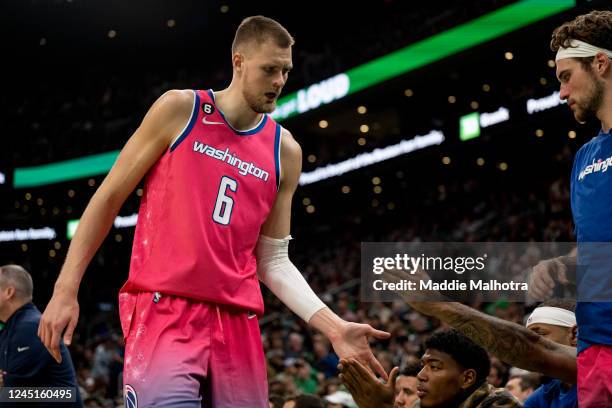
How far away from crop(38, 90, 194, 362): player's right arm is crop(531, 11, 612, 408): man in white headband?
4.82 feet

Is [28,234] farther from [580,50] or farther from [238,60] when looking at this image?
[580,50]

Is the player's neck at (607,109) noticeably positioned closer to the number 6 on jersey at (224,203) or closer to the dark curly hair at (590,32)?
the dark curly hair at (590,32)

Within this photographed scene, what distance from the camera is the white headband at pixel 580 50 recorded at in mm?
3064

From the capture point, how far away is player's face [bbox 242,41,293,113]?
305 centimetres

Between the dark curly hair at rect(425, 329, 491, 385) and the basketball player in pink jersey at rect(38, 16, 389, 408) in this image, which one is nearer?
the basketball player in pink jersey at rect(38, 16, 389, 408)

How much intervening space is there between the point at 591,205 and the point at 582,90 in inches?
17.8

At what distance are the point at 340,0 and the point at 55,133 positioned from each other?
9.87 metres

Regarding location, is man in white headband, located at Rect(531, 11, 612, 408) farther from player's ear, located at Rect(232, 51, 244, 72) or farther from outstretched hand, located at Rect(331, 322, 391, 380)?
player's ear, located at Rect(232, 51, 244, 72)

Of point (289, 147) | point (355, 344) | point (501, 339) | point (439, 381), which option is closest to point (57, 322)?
point (355, 344)

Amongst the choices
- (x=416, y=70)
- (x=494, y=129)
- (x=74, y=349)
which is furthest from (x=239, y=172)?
(x=74, y=349)

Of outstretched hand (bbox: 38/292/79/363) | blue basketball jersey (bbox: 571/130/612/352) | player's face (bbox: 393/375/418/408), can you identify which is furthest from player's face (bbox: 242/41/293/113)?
player's face (bbox: 393/375/418/408)

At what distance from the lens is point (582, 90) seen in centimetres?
307

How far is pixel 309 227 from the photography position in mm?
26172

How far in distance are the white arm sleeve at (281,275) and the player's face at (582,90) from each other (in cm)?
122
